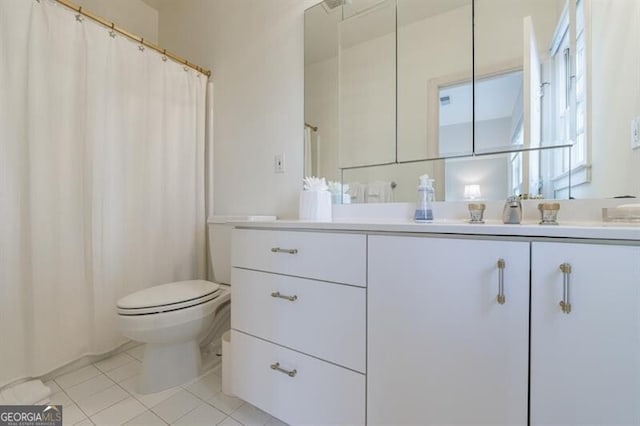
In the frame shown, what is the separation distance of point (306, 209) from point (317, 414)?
793 mm

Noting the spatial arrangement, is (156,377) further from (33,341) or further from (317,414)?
(317,414)

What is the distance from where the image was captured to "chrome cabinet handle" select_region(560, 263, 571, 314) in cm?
60

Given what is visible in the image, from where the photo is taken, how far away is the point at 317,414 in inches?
35.8

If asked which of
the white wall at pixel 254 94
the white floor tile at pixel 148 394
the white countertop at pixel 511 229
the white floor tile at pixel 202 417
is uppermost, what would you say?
the white wall at pixel 254 94

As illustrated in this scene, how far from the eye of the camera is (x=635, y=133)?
83 centimetres

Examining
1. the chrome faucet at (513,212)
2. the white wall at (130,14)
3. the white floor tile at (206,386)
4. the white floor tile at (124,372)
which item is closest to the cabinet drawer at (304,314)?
the white floor tile at (206,386)

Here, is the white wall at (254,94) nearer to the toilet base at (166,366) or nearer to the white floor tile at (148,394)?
the toilet base at (166,366)

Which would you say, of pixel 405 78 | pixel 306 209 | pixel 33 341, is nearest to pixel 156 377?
pixel 33 341

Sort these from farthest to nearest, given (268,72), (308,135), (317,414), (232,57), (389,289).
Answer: (232,57) → (268,72) → (308,135) → (317,414) → (389,289)

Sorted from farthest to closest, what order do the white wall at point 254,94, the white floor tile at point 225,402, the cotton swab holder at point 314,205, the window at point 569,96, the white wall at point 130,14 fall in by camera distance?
the white wall at point 130,14, the white wall at point 254,94, the cotton swab holder at point 314,205, the white floor tile at point 225,402, the window at point 569,96

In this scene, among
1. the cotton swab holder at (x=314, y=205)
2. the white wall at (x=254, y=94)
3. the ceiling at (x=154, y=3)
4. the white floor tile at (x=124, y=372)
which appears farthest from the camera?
the ceiling at (x=154, y=3)

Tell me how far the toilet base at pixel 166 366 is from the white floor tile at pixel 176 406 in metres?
0.09

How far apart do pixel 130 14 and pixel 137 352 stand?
2452 mm

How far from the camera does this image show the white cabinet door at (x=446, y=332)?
647mm
